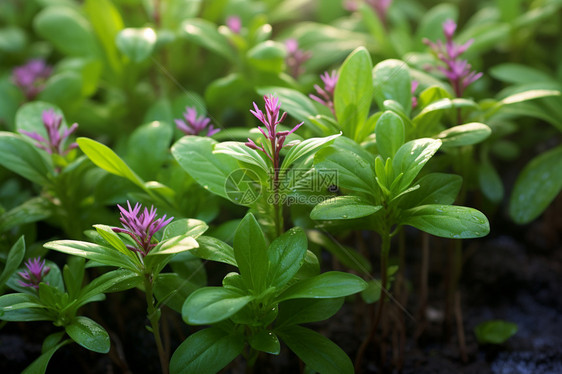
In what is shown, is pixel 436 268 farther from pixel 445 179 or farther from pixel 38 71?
pixel 38 71

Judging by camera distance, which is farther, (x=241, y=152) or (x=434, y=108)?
(x=434, y=108)

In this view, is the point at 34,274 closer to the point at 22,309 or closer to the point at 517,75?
the point at 22,309

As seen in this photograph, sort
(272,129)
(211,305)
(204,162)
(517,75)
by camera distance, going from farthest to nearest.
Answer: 1. (517,75)
2. (204,162)
3. (272,129)
4. (211,305)

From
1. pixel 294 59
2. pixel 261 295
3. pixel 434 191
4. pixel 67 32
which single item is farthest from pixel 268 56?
pixel 67 32

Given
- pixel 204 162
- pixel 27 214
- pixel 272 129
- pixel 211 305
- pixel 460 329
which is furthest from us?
pixel 460 329

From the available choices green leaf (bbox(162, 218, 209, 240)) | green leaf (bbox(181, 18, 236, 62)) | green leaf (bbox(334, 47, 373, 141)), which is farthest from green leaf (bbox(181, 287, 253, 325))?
green leaf (bbox(181, 18, 236, 62))

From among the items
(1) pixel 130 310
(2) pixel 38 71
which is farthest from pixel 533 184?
(2) pixel 38 71

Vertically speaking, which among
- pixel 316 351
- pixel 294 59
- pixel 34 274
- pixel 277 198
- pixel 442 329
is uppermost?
pixel 294 59

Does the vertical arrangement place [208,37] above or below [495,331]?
above
